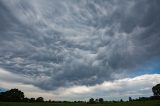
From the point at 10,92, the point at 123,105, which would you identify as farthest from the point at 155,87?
the point at 10,92

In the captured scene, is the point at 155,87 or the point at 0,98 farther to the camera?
the point at 155,87

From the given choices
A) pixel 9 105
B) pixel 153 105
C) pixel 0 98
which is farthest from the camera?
pixel 0 98

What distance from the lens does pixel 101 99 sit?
10288 cm

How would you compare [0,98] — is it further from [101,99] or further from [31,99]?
[101,99]

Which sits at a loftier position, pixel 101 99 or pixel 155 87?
pixel 155 87

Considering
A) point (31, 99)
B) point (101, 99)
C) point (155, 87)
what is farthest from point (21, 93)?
point (155, 87)

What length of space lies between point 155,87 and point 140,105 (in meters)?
66.9

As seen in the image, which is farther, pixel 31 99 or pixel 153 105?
pixel 31 99

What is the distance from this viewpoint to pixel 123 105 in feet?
240

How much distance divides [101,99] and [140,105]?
1425 inches

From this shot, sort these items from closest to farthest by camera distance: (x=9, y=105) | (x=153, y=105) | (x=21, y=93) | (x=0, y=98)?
(x=153, y=105) < (x=9, y=105) < (x=0, y=98) < (x=21, y=93)

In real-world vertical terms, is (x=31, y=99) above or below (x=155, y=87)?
below

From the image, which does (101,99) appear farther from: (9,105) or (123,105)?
(9,105)

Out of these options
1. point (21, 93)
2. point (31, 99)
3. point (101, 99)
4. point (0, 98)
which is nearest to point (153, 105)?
point (101, 99)
